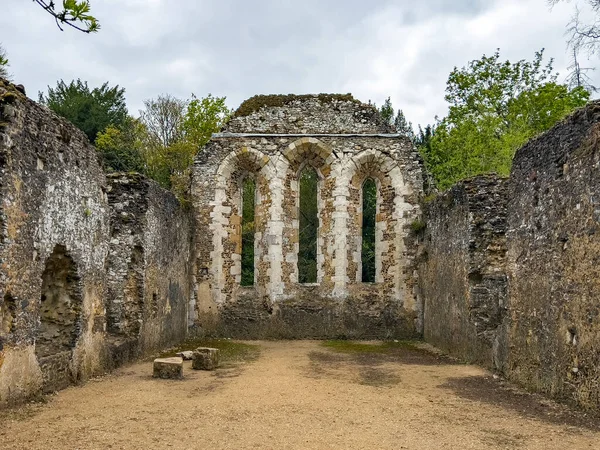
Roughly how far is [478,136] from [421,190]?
527 cm

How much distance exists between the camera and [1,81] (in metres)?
6.67

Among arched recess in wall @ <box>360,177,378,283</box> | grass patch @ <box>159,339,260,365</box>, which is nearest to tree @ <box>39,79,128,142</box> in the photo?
arched recess in wall @ <box>360,177,378,283</box>

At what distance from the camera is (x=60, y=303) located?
8430mm

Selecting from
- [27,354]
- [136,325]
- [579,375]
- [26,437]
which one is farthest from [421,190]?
[26,437]

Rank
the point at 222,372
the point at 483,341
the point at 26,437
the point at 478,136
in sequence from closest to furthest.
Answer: the point at 26,437 → the point at 222,372 → the point at 483,341 → the point at 478,136

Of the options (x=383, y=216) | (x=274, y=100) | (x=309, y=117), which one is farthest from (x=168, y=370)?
(x=274, y=100)

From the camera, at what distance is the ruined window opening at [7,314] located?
6.42 m

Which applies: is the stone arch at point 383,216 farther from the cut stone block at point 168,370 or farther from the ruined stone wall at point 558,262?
the cut stone block at point 168,370

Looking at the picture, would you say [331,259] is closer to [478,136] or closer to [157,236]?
[157,236]

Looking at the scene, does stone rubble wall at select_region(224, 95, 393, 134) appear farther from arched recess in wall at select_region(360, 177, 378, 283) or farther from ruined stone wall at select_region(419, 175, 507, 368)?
arched recess in wall at select_region(360, 177, 378, 283)

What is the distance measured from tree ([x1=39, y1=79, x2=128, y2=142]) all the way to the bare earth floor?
19.5 metres

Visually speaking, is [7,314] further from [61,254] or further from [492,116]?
[492,116]

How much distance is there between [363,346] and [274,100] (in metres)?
7.28

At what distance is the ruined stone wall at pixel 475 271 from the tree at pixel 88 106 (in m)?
18.4
